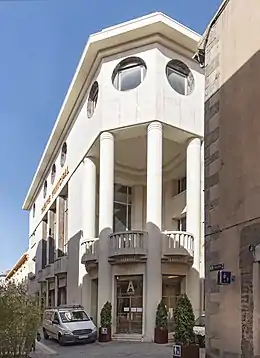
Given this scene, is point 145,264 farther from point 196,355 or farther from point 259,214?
point 259,214

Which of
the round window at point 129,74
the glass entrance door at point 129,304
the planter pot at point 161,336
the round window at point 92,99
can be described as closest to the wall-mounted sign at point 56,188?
the round window at point 92,99

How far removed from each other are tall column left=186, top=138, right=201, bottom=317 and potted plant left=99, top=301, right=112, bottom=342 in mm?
3784

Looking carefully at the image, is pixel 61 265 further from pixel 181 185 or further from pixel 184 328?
pixel 184 328

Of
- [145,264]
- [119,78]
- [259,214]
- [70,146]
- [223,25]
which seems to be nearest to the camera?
[259,214]

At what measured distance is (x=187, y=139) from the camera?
28375 millimetres

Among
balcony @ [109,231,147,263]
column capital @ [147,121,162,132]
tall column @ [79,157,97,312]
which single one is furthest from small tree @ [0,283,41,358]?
tall column @ [79,157,97,312]

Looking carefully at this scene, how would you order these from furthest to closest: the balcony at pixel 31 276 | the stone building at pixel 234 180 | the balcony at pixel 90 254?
the balcony at pixel 31 276 → the balcony at pixel 90 254 → the stone building at pixel 234 180

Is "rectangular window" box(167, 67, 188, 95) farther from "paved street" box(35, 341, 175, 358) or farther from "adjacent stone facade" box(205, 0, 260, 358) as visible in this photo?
"adjacent stone facade" box(205, 0, 260, 358)

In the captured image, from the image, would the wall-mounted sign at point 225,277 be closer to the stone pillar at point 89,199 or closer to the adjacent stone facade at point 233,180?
the adjacent stone facade at point 233,180

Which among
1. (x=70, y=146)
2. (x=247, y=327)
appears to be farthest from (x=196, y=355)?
(x=70, y=146)

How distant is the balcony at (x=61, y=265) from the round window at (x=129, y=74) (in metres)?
11.8

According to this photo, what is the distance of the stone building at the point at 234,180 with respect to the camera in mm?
11406

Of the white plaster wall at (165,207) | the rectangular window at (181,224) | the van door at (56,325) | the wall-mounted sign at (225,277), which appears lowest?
the van door at (56,325)

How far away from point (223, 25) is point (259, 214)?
4.98 meters
